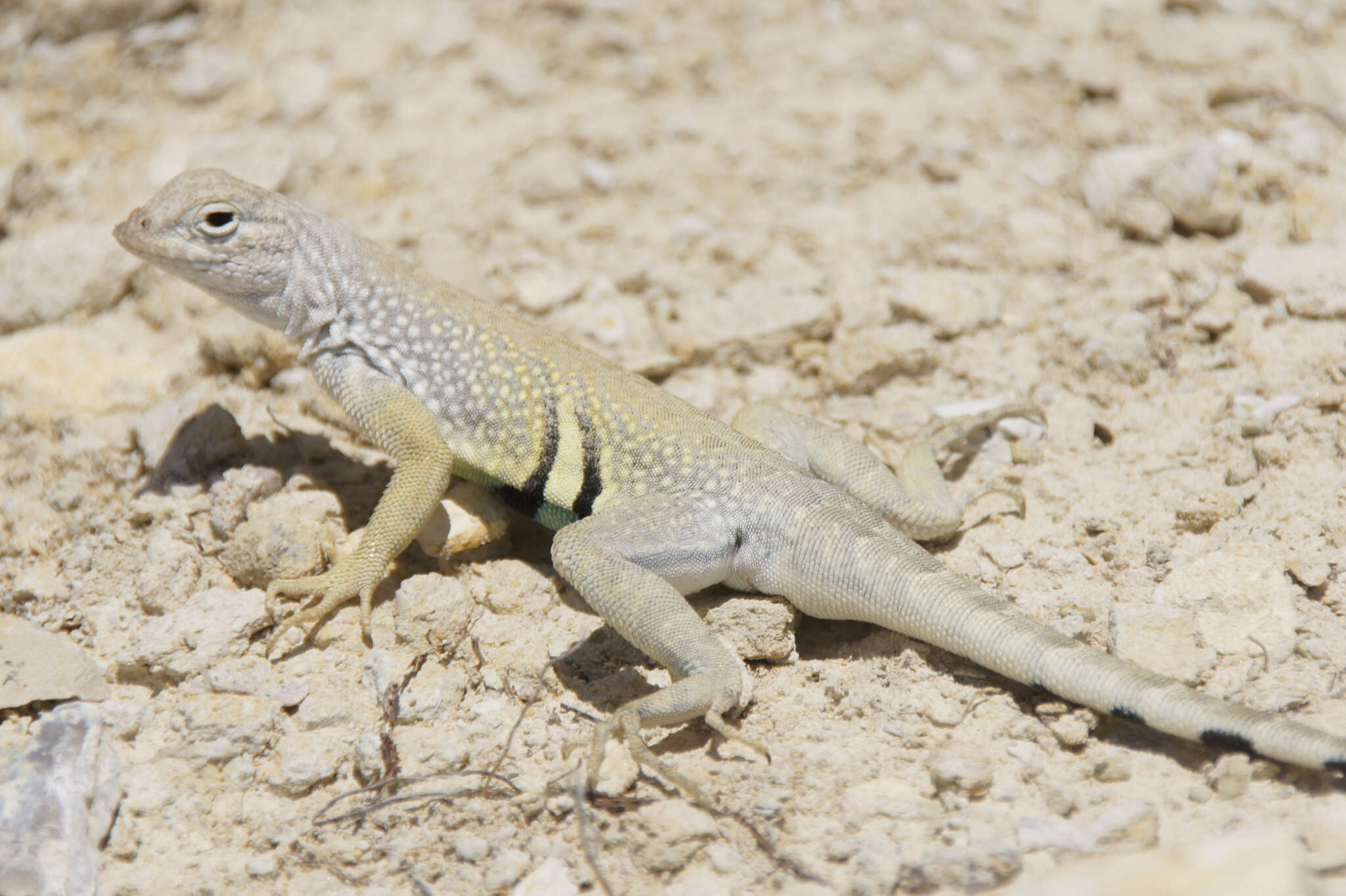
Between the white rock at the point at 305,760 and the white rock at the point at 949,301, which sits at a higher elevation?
the white rock at the point at 949,301

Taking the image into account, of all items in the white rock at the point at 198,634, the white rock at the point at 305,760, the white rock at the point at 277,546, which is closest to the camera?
the white rock at the point at 305,760

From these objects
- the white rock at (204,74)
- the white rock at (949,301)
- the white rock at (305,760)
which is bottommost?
the white rock at (305,760)

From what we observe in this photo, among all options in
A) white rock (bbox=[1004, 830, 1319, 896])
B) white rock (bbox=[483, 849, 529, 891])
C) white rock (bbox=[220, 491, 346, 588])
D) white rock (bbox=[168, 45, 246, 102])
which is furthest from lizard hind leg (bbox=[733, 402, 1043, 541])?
white rock (bbox=[168, 45, 246, 102])

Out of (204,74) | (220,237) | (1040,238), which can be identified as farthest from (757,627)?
(204,74)

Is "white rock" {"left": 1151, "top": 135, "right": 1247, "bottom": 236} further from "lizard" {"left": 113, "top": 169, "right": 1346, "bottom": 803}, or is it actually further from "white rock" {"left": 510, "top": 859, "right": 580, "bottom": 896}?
"white rock" {"left": 510, "top": 859, "right": 580, "bottom": 896}

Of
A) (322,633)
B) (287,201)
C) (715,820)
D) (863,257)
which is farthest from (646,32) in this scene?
(715,820)

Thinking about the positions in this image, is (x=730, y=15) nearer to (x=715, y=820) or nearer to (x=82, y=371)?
(x=82, y=371)

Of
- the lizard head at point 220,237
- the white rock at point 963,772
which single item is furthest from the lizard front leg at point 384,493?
the white rock at point 963,772

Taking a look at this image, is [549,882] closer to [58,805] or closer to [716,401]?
[58,805]

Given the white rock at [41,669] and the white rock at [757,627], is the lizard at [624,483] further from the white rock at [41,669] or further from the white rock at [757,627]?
the white rock at [41,669]
